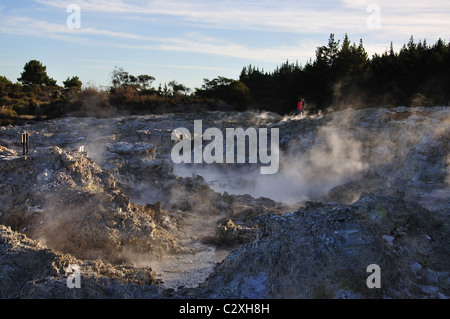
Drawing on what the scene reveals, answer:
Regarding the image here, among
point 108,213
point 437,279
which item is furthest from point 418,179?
point 108,213

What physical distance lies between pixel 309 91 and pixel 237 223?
59.5ft

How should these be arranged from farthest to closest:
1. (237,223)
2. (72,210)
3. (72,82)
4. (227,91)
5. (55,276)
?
(72,82)
(227,91)
(237,223)
(72,210)
(55,276)

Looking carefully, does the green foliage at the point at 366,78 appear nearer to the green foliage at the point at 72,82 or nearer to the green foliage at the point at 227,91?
the green foliage at the point at 227,91

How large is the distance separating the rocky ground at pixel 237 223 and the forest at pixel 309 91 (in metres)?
7.72

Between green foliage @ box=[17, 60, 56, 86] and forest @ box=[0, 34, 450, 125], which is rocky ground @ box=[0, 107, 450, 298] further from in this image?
green foliage @ box=[17, 60, 56, 86]

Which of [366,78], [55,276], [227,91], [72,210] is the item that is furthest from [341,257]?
[227,91]

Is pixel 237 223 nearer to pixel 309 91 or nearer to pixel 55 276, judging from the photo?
pixel 55 276

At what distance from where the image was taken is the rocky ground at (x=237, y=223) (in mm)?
4578

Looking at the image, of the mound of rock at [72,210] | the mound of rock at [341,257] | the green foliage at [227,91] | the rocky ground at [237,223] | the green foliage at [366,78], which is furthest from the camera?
the green foliage at [227,91]

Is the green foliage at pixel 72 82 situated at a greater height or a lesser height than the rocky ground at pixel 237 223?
greater

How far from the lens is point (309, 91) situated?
2541 centimetres

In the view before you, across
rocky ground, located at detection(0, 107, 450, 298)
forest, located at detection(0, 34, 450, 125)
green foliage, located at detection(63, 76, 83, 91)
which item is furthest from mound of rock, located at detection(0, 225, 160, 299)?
green foliage, located at detection(63, 76, 83, 91)

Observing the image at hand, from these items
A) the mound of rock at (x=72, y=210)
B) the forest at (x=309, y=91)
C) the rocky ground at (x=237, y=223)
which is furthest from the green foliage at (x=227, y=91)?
the mound of rock at (x=72, y=210)
